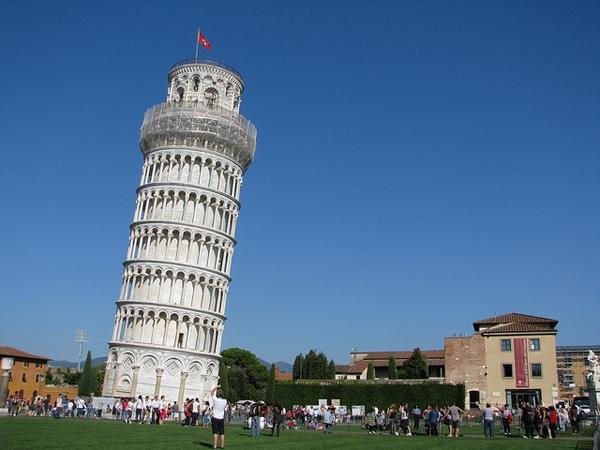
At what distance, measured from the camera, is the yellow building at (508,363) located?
60.0 metres

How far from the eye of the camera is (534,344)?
61.3m

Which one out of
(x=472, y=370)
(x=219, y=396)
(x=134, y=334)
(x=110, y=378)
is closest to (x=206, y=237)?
(x=134, y=334)

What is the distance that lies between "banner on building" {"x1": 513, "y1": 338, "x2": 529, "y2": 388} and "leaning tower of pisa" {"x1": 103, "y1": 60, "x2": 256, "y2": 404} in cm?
3106

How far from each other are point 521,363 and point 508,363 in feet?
4.30

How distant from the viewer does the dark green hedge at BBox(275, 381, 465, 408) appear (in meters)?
61.1

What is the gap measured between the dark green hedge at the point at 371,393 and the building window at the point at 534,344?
8.35 meters

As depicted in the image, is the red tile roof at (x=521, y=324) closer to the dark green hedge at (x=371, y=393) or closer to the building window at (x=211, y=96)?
the dark green hedge at (x=371, y=393)

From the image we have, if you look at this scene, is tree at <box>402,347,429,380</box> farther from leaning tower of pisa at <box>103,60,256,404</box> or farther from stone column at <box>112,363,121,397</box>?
stone column at <box>112,363,121,397</box>

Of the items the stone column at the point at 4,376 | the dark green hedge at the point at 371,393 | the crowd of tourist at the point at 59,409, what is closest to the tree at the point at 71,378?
the dark green hedge at the point at 371,393

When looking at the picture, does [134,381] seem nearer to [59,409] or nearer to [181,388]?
[181,388]

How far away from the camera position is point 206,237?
204ft

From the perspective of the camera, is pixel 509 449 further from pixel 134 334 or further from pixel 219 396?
pixel 134 334

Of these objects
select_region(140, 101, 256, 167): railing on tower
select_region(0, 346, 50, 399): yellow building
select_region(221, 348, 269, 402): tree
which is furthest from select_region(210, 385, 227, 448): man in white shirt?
select_region(221, 348, 269, 402): tree

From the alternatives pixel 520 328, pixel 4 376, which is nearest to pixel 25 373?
pixel 4 376
